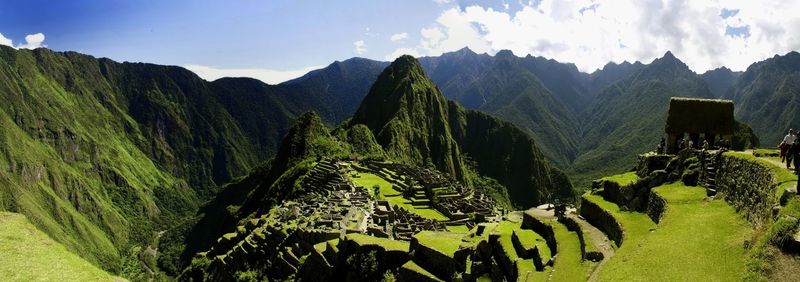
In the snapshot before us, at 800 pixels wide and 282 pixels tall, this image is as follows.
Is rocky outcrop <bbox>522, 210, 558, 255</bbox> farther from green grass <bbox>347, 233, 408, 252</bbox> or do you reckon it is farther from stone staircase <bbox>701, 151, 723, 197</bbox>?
green grass <bbox>347, 233, 408, 252</bbox>

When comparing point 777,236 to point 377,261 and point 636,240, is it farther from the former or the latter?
point 377,261

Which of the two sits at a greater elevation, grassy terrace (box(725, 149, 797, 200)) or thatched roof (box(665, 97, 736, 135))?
thatched roof (box(665, 97, 736, 135))

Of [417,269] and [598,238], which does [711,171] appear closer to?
[598,238]

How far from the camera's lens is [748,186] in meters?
22.4

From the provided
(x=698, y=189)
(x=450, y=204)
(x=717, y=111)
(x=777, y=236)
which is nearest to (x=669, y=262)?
(x=777, y=236)

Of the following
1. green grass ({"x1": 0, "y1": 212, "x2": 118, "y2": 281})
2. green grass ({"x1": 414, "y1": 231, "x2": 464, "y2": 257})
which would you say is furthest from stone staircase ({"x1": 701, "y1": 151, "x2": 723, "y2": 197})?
green grass ({"x1": 0, "y1": 212, "x2": 118, "y2": 281})

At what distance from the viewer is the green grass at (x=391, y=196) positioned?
234 feet

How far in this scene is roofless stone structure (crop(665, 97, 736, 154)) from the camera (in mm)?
35219

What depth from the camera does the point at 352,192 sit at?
7844cm

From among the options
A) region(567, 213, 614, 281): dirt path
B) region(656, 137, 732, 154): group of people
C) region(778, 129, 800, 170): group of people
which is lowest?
region(567, 213, 614, 281): dirt path

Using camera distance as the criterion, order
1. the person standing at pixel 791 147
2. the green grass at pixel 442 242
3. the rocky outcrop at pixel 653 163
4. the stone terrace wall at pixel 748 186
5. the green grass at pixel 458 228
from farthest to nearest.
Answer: the green grass at pixel 458 228, the green grass at pixel 442 242, the rocky outcrop at pixel 653 163, the person standing at pixel 791 147, the stone terrace wall at pixel 748 186

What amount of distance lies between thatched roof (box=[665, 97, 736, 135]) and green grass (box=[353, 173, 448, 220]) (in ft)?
118

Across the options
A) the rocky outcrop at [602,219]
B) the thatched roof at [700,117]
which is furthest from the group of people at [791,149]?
the thatched roof at [700,117]

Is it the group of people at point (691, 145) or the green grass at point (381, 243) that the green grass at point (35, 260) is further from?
the group of people at point (691, 145)
